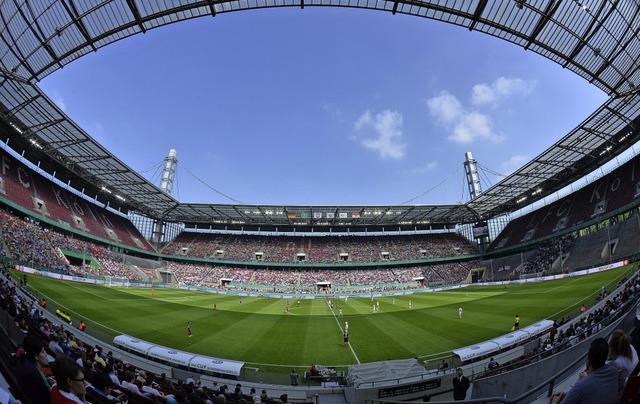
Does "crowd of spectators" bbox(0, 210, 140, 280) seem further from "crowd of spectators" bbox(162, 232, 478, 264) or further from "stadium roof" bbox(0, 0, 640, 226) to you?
"crowd of spectators" bbox(162, 232, 478, 264)

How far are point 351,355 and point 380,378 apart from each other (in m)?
6.36

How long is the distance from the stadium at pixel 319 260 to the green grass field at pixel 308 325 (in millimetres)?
278

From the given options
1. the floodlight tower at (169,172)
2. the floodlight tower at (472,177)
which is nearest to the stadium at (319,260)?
the floodlight tower at (472,177)

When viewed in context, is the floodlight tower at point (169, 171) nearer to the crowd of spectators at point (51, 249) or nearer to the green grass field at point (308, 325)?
the crowd of spectators at point (51, 249)

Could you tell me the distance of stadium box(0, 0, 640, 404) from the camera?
1638cm

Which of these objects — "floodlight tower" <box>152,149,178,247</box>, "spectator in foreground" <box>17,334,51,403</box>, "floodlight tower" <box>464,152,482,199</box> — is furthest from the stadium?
"floodlight tower" <box>152,149,178,247</box>

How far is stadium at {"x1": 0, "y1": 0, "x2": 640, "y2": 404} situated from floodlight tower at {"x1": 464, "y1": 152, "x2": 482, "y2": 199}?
17.8 metres

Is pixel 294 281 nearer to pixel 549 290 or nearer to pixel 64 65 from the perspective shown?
pixel 549 290

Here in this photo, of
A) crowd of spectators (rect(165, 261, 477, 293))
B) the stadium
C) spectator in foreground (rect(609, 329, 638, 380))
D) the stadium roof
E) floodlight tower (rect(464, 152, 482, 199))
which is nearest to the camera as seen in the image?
spectator in foreground (rect(609, 329, 638, 380))

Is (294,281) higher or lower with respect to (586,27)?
lower

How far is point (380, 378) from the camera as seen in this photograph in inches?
624

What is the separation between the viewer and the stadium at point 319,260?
16375 millimetres

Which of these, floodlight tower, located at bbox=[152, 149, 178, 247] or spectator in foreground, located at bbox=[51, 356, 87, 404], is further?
floodlight tower, located at bbox=[152, 149, 178, 247]

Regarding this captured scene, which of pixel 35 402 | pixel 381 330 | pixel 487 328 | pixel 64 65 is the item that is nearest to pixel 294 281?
pixel 381 330
